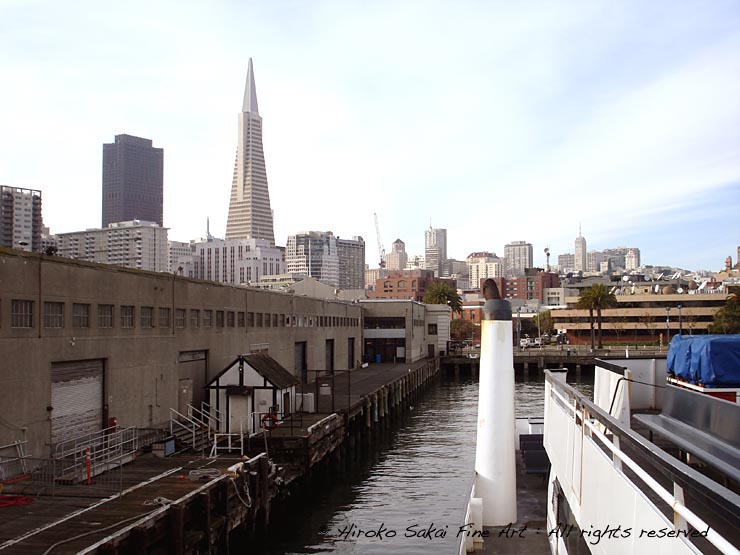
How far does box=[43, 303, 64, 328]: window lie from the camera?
2303 cm

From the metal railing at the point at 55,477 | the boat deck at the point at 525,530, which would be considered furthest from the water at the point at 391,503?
the metal railing at the point at 55,477

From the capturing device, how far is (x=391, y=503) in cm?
2869

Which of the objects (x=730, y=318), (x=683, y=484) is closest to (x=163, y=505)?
(x=683, y=484)

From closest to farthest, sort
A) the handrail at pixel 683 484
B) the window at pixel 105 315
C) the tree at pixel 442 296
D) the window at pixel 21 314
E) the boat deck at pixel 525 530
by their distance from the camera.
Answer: the handrail at pixel 683 484, the boat deck at pixel 525 530, the window at pixel 21 314, the window at pixel 105 315, the tree at pixel 442 296

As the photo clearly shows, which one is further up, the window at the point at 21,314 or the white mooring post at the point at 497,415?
the window at the point at 21,314

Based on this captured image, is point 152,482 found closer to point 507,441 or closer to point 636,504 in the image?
point 507,441

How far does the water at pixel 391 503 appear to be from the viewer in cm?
2338

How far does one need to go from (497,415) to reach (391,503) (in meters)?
12.8

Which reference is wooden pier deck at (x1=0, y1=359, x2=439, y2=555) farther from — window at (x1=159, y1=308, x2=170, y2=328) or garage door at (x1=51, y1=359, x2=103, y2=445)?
window at (x1=159, y1=308, x2=170, y2=328)

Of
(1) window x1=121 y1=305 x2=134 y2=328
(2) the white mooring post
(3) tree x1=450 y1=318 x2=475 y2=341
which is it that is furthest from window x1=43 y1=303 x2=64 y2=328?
(3) tree x1=450 y1=318 x2=475 y2=341

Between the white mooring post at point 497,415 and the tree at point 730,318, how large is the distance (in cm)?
11113

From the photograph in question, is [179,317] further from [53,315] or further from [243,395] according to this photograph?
[53,315]

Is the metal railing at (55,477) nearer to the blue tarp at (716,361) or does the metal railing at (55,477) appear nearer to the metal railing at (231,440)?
the metal railing at (231,440)

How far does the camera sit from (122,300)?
27.7 m
